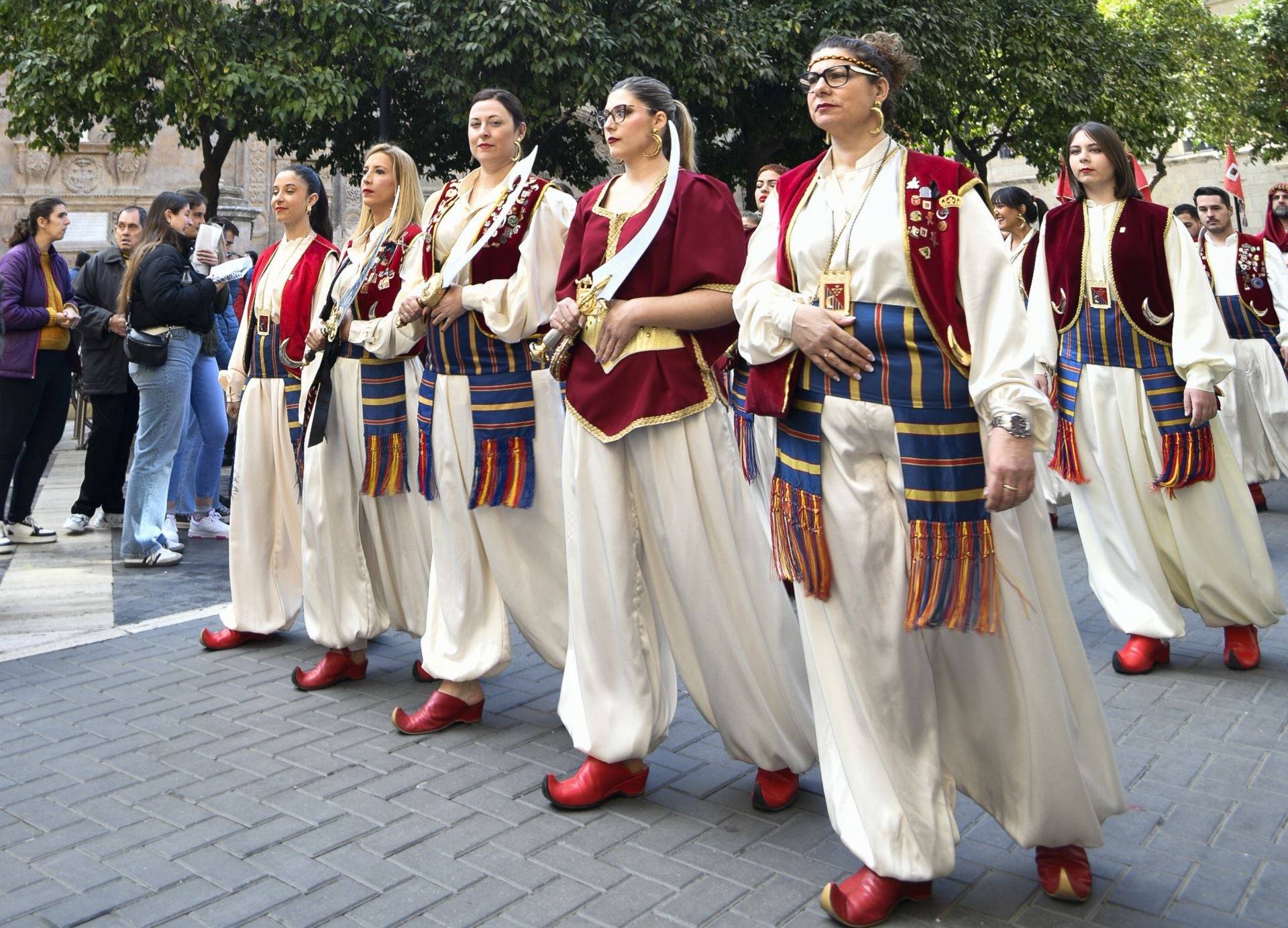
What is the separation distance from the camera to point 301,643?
19.5ft

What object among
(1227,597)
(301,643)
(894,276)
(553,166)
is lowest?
(301,643)

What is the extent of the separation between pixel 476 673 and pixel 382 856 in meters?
1.11

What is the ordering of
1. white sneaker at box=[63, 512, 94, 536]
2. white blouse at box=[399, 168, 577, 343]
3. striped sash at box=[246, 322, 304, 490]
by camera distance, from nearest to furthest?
white blouse at box=[399, 168, 577, 343]
striped sash at box=[246, 322, 304, 490]
white sneaker at box=[63, 512, 94, 536]

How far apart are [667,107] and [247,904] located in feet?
8.33

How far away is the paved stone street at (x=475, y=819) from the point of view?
3.20 meters

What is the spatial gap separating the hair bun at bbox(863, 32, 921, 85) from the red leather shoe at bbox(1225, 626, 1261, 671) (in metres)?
3.11

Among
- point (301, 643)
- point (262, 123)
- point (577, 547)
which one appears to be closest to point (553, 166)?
point (262, 123)

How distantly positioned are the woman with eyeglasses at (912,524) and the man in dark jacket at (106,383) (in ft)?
20.4

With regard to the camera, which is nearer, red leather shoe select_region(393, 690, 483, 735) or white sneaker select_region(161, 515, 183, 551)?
red leather shoe select_region(393, 690, 483, 735)

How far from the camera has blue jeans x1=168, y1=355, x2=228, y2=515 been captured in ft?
27.8

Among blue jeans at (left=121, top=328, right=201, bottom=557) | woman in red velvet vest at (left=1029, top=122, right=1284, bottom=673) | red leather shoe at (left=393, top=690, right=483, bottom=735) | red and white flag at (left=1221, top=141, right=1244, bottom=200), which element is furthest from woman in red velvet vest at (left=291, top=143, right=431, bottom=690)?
red and white flag at (left=1221, top=141, right=1244, bottom=200)

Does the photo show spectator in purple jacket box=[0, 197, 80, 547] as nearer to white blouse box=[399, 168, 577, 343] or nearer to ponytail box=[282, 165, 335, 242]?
ponytail box=[282, 165, 335, 242]

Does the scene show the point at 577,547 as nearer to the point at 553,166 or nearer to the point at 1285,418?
the point at 1285,418

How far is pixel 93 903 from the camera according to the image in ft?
10.7
